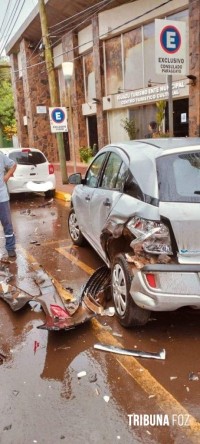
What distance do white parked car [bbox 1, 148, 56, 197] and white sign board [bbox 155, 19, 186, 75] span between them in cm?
618

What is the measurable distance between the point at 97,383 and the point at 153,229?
126 centimetres

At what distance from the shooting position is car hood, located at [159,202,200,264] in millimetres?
3031

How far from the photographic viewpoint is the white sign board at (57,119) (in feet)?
39.7

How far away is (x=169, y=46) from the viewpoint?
232 inches

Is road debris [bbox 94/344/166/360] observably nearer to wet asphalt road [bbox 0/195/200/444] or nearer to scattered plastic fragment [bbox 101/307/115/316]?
wet asphalt road [bbox 0/195/200/444]

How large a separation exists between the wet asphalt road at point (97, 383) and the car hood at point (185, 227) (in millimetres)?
858

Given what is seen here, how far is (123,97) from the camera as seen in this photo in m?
14.7

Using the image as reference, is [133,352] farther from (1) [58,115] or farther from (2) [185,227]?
(1) [58,115]

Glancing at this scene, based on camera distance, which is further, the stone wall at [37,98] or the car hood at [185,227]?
the stone wall at [37,98]

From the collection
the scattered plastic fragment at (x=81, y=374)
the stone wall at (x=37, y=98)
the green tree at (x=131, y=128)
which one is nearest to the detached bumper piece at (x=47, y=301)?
the scattered plastic fragment at (x=81, y=374)

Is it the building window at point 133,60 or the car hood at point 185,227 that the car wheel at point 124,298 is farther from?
the building window at point 133,60

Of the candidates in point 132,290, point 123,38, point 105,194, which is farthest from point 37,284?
point 123,38

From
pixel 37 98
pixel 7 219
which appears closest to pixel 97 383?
pixel 7 219

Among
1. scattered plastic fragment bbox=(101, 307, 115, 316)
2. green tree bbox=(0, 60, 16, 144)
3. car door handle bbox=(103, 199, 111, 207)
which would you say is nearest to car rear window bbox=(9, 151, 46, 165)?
car door handle bbox=(103, 199, 111, 207)
